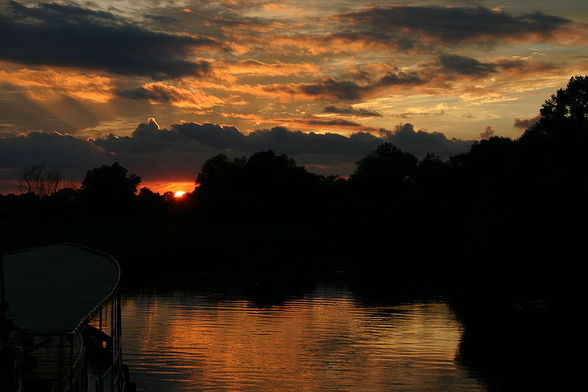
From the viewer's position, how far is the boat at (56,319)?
17.7 m

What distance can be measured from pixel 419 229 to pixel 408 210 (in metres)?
5.18

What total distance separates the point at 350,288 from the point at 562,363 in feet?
102

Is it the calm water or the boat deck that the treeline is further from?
the boat deck

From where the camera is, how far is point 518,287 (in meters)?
66.4

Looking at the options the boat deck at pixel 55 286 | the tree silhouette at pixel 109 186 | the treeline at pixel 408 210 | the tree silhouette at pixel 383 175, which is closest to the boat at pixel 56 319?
the boat deck at pixel 55 286

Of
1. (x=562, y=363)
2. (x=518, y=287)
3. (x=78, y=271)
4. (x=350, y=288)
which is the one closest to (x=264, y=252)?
(x=350, y=288)

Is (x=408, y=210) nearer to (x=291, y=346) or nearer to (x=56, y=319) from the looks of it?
(x=291, y=346)

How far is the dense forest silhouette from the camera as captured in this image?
56.0 m

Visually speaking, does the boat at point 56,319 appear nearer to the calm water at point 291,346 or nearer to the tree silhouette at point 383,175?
the calm water at point 291,346

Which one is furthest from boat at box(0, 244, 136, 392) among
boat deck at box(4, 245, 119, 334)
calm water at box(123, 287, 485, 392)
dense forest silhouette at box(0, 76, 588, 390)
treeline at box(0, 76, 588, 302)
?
treeline at box(0, 76, 588, 302)

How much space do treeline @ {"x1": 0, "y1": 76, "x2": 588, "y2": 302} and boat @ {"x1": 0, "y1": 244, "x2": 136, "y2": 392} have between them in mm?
37307

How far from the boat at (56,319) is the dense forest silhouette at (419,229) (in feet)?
66.7

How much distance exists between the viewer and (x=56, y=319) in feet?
71.6

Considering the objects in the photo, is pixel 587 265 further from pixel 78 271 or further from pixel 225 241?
pixel 225 241
